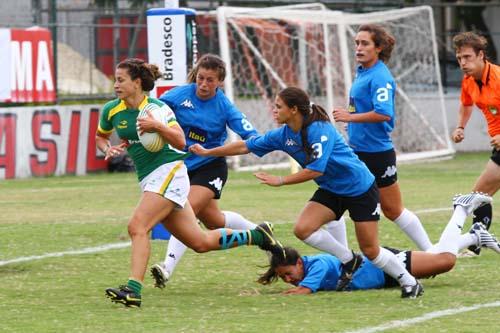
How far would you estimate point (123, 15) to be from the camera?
2620 cm

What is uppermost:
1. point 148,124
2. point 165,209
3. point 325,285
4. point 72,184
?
point 148,124

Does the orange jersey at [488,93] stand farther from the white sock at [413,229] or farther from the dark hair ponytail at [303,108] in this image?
the dark hair ponytail at [303,108]

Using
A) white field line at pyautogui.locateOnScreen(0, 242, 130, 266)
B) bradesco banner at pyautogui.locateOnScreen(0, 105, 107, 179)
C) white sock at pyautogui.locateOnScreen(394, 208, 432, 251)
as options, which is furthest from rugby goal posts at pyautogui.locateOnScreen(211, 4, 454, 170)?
→ white sock at pyautogui.locateOnScreen(394, 208, 432, 251)

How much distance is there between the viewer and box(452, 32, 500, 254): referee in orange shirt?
440 inches

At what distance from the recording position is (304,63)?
24953 millimetres

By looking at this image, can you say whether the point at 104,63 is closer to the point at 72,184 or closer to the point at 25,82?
the point at 25,82

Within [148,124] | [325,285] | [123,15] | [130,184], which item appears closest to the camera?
[148,124]

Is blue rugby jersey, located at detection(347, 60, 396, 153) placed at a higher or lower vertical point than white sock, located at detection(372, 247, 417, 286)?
higher

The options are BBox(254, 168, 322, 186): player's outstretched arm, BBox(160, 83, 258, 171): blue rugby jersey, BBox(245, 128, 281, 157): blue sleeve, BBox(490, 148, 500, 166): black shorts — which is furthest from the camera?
BBox(490, 148, 500, 166): black shorts

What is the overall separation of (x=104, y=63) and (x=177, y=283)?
48.4ft

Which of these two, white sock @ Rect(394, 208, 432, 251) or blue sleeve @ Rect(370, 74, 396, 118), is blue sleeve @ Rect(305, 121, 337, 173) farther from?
white sock @ Rect(394, 208, 432, 251)

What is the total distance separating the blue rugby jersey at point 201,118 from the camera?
10695 millimetres

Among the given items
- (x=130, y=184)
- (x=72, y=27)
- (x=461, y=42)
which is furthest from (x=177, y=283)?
(x=72, y=27)

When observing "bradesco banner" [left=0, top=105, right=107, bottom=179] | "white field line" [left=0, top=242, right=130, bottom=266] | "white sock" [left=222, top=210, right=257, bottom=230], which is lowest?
"bradesco banner" [left=0, top=105, right=107, bottom=179]
